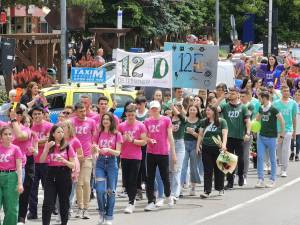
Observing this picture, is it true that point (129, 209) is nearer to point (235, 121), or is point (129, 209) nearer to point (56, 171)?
point (56, 171)

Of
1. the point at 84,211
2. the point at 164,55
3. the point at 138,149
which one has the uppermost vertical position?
the point at 164,55

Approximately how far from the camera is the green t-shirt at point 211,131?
53.8ft

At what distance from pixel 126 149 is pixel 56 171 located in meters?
1.82

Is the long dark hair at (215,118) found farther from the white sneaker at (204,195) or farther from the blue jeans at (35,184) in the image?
the blue jeans at (35,184)

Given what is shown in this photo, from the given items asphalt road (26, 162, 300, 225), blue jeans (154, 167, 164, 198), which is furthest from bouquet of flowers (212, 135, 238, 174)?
blue jeans (154, 167, 164, 198)

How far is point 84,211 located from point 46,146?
1.81 meters

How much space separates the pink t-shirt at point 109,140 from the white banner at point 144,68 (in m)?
4.29

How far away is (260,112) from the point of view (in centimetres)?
1848

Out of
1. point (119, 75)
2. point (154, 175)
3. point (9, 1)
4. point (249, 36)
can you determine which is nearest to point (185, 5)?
point (249, 36)

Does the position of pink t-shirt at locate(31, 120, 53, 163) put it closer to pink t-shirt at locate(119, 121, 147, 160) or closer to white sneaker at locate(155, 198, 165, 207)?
pink t-shirt at locate(119, 121, 147, 160)

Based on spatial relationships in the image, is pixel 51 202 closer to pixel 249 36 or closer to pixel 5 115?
pixel 5 115

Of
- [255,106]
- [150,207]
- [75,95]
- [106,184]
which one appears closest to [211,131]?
[150,207]

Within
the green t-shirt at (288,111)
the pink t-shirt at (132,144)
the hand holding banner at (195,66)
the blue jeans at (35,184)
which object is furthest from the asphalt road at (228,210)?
the hand holding banner at (195,66)

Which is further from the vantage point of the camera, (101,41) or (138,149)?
(101,41)
